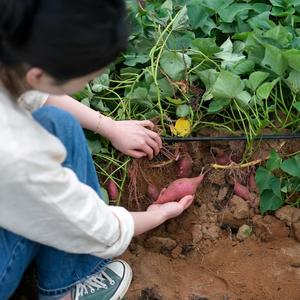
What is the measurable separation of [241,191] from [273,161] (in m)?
0.12

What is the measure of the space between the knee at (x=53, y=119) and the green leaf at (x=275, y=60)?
0.55m

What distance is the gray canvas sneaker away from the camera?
1396mm

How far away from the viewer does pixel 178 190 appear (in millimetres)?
1551

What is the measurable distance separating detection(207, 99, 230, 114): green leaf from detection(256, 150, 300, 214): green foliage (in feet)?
0.56

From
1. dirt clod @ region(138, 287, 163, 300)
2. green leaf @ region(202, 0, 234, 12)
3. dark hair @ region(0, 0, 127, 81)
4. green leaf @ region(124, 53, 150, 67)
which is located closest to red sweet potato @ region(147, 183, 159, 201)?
dirt clod @ region(138, 287, 163, 300)

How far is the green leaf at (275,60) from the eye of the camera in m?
1.55

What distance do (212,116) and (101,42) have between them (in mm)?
820

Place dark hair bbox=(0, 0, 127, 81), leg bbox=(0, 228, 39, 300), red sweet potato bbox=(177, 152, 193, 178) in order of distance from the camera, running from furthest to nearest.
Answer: red sweet potato bbox=(177, 152, 193, 178), leg bbox=(0, 228, 39, 300), dark hair bbox=(0, 0, 127, 81)

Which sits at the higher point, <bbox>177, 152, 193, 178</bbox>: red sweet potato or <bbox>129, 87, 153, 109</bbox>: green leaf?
<bbox>129, 87, 153, 109</bbox>: green leaf

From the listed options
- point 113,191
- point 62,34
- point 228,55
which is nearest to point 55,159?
point 62,34

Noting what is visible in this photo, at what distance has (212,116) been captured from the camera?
1.67 m

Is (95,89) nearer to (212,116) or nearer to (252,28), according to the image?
(212,116)

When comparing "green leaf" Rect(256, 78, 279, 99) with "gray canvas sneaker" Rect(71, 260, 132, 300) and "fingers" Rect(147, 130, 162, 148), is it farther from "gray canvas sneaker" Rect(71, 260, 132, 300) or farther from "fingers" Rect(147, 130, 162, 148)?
"gray canvas sneaker" Rect(71, 260, 132, 300)

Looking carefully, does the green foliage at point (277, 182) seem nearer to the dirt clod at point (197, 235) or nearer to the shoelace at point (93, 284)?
the dirt clod at point (197, 235)
